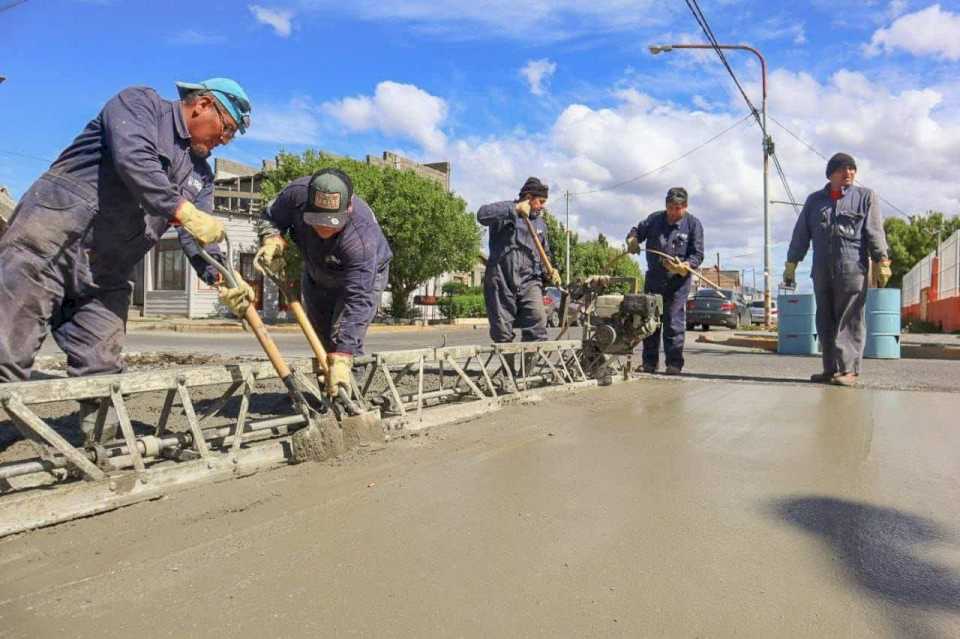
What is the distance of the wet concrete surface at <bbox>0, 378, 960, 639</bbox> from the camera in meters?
1.89

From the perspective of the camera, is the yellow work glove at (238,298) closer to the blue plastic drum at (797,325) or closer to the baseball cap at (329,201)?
the baseball cap at (329,201)

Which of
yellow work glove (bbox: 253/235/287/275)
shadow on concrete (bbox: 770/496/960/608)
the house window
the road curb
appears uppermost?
the house window

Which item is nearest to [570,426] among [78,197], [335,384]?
[335,384]

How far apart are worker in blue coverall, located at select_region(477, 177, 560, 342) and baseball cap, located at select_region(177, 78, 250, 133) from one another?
3.00 metres

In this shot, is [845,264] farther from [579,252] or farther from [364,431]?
[579,252]

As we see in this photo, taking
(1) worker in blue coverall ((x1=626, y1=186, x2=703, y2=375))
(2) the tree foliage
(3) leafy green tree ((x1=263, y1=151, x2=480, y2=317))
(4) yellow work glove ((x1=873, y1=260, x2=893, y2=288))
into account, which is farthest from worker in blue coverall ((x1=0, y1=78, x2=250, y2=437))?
(2) the tree foliage

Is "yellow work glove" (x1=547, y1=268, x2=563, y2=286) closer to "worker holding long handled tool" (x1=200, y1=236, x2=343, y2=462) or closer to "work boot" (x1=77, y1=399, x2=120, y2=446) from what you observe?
"worker holding long handled tool" (x1=200, y1=236, x2=343, y2=462)

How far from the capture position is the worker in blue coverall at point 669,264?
752cm

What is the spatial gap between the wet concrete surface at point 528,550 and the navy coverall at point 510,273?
2.45m

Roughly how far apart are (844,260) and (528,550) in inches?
225

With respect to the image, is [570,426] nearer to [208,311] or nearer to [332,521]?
[332,521]

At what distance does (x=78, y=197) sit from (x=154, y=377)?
0.84 meters

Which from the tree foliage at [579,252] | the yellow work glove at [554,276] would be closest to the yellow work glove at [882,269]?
the yellow work glove at [554,276]

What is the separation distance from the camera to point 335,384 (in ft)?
12.5
